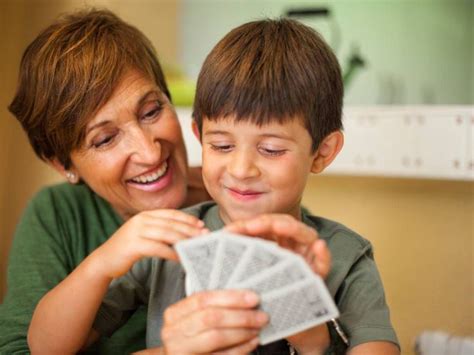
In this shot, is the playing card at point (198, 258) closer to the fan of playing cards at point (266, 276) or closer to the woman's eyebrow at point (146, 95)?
the fan of playing cards at point (266, 276)

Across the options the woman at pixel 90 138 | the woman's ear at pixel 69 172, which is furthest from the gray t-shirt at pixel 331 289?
the woman's ear at pixel 69 172

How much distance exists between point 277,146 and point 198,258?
0.80ft

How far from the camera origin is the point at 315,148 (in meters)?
0.97

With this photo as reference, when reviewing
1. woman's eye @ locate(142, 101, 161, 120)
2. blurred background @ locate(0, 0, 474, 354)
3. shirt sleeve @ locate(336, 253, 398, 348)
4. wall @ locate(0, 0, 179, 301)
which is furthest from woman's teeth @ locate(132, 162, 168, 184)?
wall @ locate(0, 0, 179, 301)

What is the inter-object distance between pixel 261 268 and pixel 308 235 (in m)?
0.08

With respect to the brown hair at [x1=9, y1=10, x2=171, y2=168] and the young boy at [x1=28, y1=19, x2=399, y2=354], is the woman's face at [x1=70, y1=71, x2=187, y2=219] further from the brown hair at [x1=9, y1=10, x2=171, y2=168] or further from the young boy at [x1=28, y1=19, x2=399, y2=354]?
the young boy at [x1=28, y1=19, x2=399, y2=354]

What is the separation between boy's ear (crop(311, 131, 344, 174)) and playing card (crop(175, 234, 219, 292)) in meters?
0.34

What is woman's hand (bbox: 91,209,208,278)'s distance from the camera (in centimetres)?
81

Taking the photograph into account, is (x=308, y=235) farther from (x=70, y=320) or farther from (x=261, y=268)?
(x=70, y=320)

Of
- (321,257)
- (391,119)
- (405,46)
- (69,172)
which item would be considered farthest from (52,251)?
(405,46)

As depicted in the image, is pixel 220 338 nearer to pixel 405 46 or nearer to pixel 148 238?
pixel 148 238

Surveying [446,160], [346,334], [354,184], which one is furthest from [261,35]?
[354,184]

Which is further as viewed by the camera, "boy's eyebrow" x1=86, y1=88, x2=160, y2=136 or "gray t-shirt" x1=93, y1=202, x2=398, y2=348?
"boy's eyebrow" x1=86, y1=88, x2=160, y2=136

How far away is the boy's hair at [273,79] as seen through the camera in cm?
89
